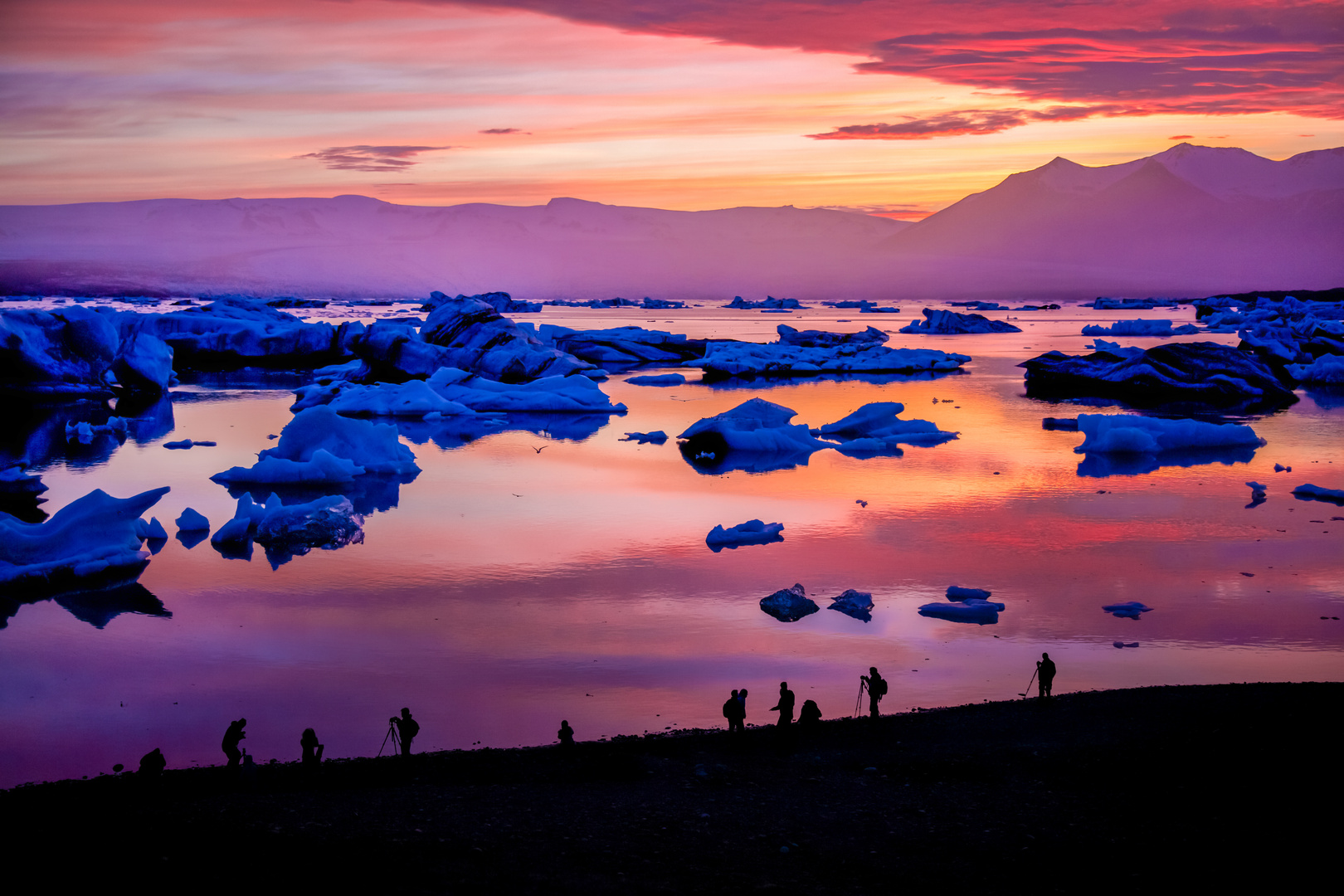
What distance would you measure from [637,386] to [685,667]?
21684 mm

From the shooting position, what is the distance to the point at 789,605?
8.86 meters

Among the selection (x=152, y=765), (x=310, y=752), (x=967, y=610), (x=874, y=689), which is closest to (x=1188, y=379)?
(x=967, y=610)

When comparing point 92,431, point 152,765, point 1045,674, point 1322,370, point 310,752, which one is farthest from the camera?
point 1322,370

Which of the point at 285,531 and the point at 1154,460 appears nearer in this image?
the point at 285,531

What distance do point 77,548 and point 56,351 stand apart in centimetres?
1744

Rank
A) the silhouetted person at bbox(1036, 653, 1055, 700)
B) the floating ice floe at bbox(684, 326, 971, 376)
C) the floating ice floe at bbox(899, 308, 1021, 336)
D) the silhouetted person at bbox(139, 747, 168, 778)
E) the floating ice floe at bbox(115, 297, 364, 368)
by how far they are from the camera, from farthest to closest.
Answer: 1. the floating ice floe at bbox(899, 308, 1021, 336)
2. the floating ice floe at bbox(115, 297, 364, 368)
3. the floating ice floe at bbox(684, 326, 971, 376)
4. the silhouetted person at bbox(1036, 653, 1055, 700)
5. the silhouetted person at bbox(139, 747, 168, 778)

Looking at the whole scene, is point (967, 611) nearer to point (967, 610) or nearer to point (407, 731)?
point (967, 610)

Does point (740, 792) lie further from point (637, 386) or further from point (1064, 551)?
point (637, 386)

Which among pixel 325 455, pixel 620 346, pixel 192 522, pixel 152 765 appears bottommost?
pixel 152 765

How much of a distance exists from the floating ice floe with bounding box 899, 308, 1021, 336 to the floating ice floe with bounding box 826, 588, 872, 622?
42.7 m

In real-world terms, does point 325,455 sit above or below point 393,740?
above

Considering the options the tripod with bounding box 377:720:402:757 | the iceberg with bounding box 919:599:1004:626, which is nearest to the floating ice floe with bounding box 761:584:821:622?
the iceberg with bounding box 919:599:1004:626

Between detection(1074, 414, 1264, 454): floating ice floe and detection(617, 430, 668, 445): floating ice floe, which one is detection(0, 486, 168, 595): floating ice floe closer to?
detection(617, 430, 668, 445): floating ice floe

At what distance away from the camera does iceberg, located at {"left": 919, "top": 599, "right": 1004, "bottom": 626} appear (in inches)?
346
